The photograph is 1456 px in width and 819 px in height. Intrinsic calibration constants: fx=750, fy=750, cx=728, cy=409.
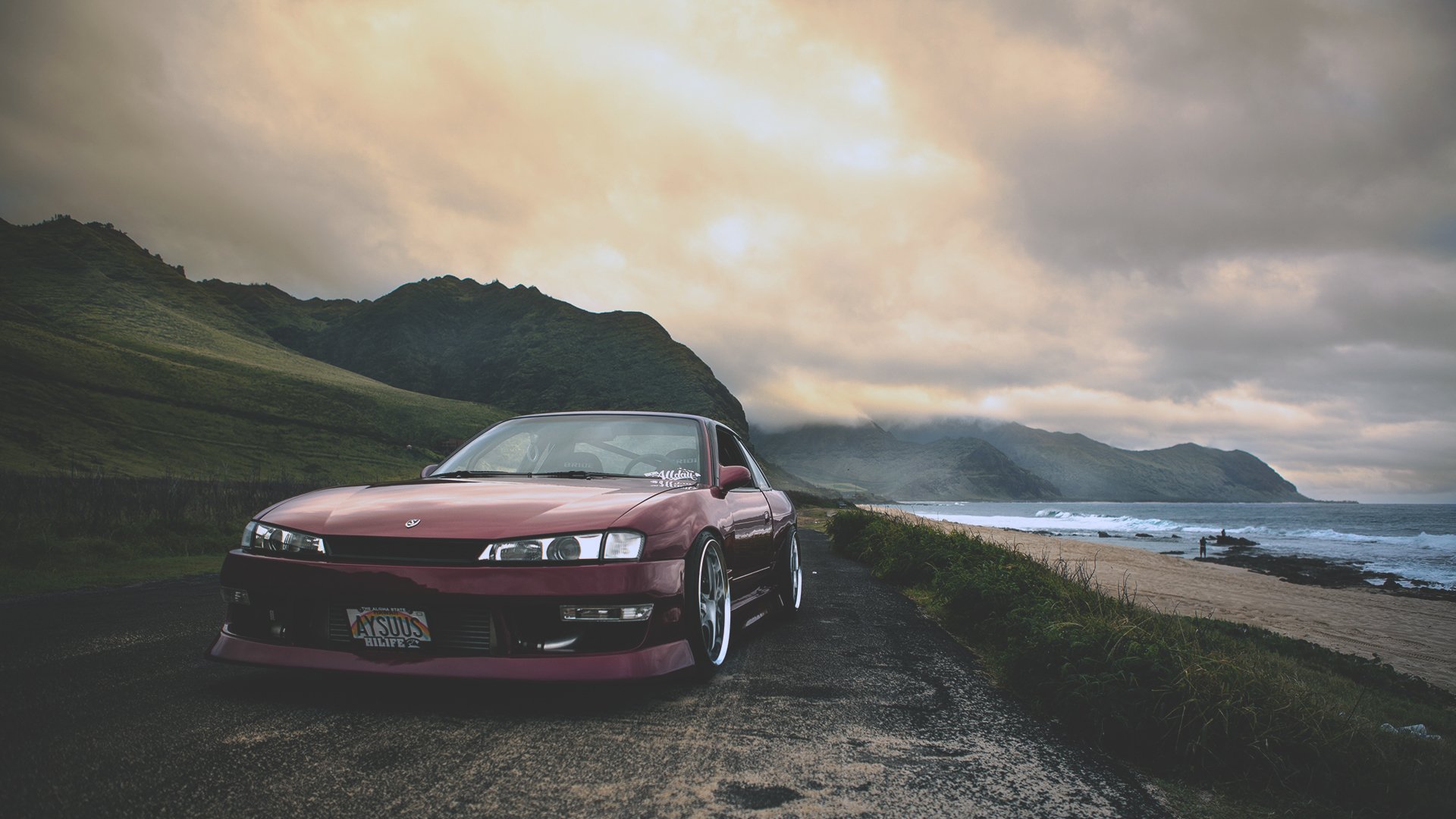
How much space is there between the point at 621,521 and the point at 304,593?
4.36ft

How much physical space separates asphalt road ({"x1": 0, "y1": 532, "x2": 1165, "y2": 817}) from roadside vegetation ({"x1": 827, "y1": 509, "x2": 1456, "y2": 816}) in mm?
250

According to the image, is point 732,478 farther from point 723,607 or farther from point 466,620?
point 466,620

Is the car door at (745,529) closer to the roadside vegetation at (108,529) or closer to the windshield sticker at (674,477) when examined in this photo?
the windshield sticker at (674,477)

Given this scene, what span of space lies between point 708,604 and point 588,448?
1.38m

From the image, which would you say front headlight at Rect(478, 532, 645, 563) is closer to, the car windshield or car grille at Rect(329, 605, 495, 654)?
car grille at Rect(329, 605, 495, 654)

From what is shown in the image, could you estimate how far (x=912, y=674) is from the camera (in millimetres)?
4422

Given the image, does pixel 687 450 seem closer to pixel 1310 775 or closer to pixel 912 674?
pixel 912 674

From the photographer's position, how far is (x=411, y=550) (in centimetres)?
310

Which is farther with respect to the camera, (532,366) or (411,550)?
(532,366)

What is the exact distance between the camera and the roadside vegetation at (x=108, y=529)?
346 inches

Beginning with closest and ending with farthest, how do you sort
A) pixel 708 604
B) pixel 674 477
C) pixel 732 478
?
pixel 708 604 < pixel 674 477 < pixel 732 478

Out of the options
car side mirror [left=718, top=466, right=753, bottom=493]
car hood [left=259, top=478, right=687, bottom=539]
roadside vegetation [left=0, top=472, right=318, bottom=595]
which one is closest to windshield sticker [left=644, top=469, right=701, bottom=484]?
car side mirror [left=718, top=466, right=753, bottom=493]

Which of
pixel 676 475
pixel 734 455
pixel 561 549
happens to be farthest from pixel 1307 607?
pixel 561 549

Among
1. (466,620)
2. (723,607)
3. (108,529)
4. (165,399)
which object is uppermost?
(165,399)
